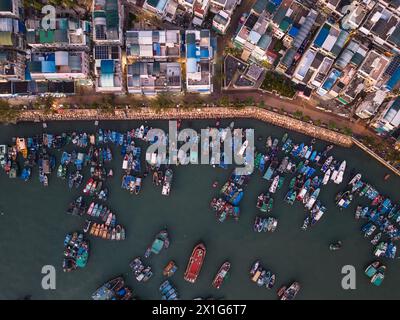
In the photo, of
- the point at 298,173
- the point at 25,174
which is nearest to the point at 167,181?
the point at 298,173

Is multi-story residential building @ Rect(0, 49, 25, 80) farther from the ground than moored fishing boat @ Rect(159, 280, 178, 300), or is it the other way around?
multi-story residential building @ Rect(0, 49, 25, 80)

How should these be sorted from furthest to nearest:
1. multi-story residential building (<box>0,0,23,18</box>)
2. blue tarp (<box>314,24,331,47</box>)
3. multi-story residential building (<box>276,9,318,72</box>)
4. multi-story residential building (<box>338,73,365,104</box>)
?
1. multi-story residential building (<box>338,73,365,104</box>)
2. multi-story residential building (<box>276,9,318,72</box>)
3. blue tarp (<box>314,24,331,47</box>)
4. multi-story residential building (<box>0,0,23,18</box>)

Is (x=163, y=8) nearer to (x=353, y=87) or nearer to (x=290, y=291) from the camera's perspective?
(x=353, y=87)

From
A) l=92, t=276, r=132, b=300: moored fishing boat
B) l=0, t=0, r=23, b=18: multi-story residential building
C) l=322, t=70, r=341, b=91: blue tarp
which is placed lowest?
l=92, t=276, r=132, b=300: moored fishing boat

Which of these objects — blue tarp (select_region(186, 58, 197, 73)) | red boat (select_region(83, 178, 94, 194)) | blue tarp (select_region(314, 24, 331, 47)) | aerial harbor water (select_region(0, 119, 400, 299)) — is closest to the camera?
blue tarp (select_region(186, 58, 197, 73))

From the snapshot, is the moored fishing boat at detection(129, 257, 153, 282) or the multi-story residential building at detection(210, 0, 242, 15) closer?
the multi-story residential building at detection(210, 0, 242, 15)

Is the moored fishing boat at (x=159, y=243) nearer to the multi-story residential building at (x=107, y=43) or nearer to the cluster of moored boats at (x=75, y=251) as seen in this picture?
the cluster of moored boats at (x=75, y=251)

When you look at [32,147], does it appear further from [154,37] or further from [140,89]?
[154,37]

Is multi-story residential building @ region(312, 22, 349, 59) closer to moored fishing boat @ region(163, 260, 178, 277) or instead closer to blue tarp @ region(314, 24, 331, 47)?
blue tarp @ region(314, 24, 331, 47)

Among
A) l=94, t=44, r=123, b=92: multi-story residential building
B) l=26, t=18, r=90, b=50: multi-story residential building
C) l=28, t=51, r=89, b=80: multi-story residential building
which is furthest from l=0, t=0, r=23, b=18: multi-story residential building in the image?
l=94, t=44, r=123, b=92: multi-story residential building
